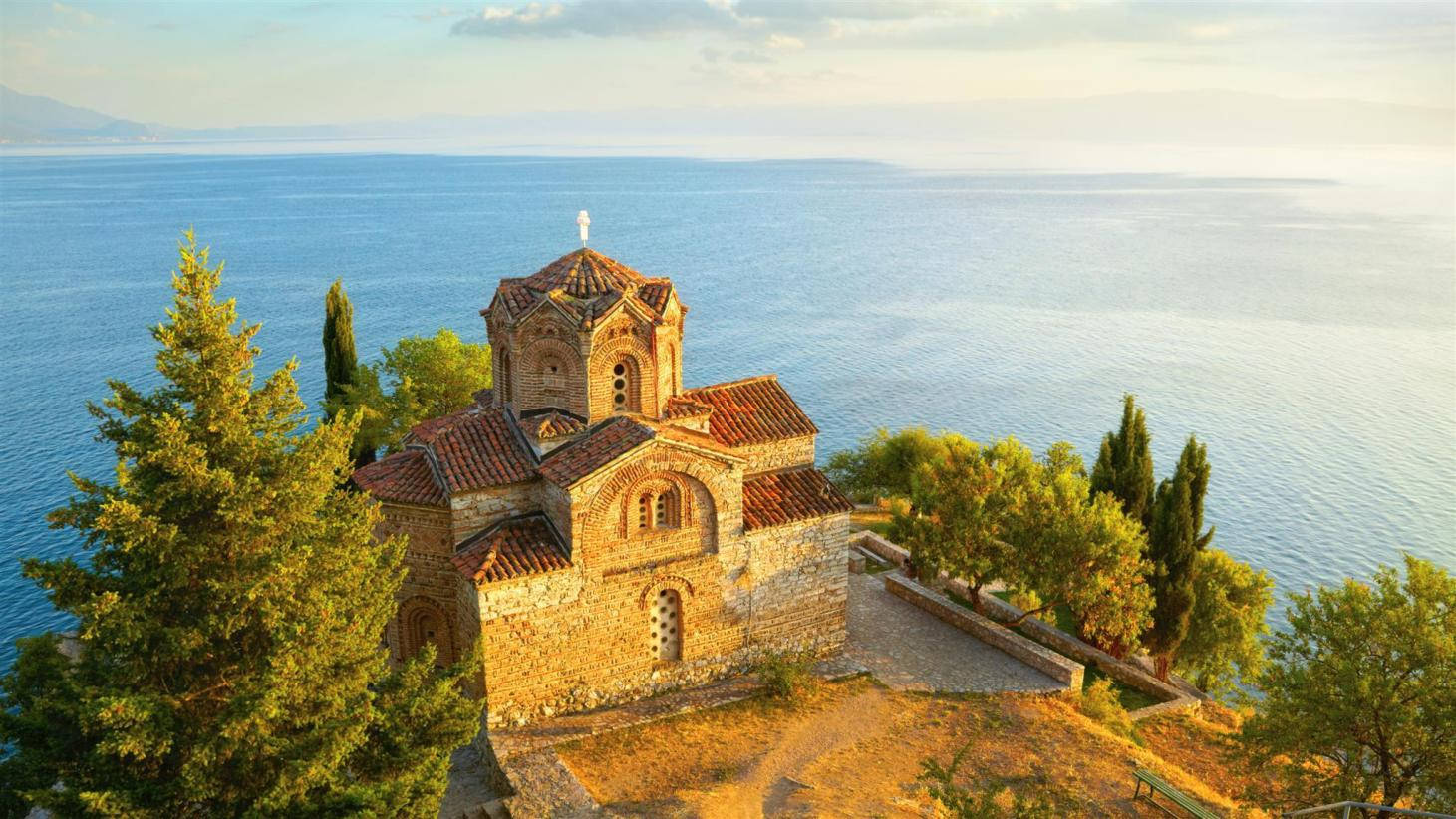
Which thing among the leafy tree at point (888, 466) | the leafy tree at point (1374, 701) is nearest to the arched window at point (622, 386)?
the leafy tree at point (1374, 701)

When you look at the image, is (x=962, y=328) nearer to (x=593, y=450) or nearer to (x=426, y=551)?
(x=593, y=450)

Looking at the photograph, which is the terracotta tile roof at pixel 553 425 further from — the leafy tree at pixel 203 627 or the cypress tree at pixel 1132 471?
the cypress tree at pixel 1132 471

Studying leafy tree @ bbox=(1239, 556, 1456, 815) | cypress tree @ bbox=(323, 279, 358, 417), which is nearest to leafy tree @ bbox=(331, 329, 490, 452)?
cypress tree @ bbox=(323, 279, 358, 417)

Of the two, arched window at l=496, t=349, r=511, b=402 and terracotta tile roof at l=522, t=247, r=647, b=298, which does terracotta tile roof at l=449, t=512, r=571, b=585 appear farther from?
terracotta tile roof at l=522, t=247, r=647, b=298

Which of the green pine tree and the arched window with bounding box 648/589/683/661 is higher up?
the green pine tree

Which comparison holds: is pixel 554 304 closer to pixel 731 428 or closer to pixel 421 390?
pixel 731 428

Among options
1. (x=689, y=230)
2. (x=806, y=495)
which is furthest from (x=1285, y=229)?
(x=806, y=495)
